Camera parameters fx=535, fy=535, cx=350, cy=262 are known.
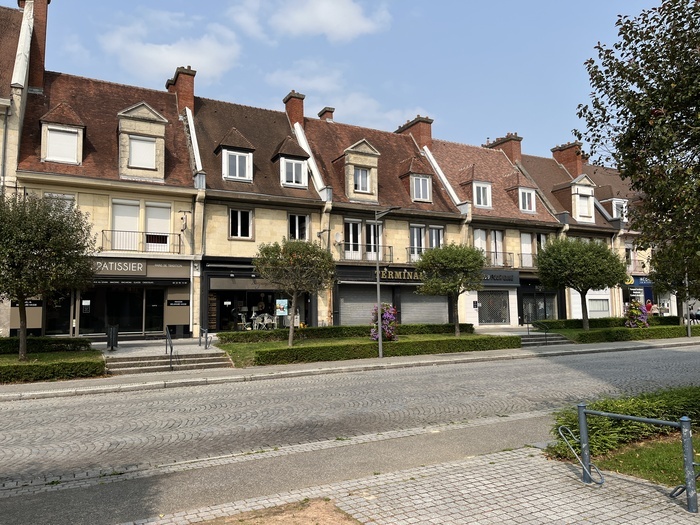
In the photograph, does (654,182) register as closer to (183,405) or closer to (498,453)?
(498,453)

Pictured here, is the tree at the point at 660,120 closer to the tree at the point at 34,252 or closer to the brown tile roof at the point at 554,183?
the tree at the point at 34,252

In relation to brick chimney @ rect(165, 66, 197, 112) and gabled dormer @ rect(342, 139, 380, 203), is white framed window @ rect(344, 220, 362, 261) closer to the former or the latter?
gabled dormer @ rect(342, 139, 380, 203)

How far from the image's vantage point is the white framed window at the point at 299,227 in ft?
89.9

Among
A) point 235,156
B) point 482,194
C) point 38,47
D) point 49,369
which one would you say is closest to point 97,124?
point 38,47

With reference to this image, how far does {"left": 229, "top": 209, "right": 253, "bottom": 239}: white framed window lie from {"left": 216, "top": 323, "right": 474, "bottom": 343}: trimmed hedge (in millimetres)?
6106

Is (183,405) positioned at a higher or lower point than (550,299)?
lower

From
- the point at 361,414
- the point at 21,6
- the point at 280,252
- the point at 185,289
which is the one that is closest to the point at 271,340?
the point at 280,252

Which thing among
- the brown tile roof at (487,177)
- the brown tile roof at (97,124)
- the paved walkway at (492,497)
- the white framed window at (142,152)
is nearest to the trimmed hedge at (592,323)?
the brown tile roof at (487,177)

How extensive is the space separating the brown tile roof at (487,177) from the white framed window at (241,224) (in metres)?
13.6

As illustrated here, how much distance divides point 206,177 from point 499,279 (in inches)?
719

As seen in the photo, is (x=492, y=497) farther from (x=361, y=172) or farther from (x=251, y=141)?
(x=251, y=141)

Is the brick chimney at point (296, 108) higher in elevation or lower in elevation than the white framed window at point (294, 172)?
higher

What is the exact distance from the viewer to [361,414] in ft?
31.2

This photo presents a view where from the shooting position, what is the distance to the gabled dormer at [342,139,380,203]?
28.9 meters
